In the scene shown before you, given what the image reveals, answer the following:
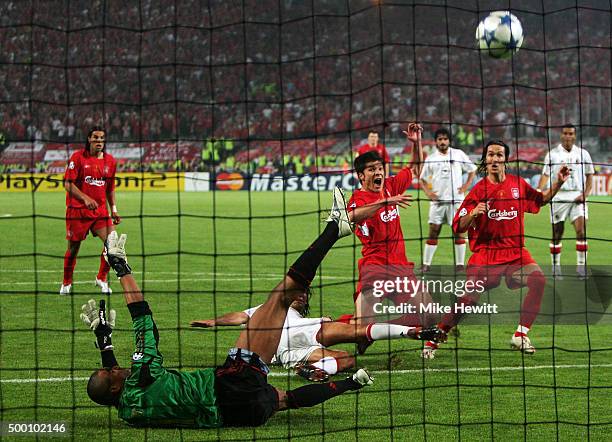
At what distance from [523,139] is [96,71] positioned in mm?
18033

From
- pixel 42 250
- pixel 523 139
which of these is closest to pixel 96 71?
pixel 523 139

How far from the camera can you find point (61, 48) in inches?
1630

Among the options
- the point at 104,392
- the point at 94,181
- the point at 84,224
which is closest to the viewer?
the point at 104,392

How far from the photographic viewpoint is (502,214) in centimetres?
877

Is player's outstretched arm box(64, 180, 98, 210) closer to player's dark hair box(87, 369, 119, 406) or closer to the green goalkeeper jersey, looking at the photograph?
player's dark hair box(87, 369, 119, 406)

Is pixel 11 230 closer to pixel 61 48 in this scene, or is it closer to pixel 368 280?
pixel 368 280

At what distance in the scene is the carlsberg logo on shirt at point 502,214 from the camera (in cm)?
873

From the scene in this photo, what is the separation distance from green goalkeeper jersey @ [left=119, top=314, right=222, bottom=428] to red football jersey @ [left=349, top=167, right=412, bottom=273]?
9.00 ft

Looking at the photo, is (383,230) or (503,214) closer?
(383,230)

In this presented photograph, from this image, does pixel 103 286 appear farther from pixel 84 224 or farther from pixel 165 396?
pixel 165 396

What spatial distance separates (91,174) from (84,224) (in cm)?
62

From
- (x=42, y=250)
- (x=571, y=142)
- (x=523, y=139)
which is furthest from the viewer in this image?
(x=523, y=139)

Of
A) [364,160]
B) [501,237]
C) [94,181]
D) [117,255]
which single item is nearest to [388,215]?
[364,160]

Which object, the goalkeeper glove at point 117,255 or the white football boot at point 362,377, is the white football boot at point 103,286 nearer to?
the goalkeeper glove at point 117,255
